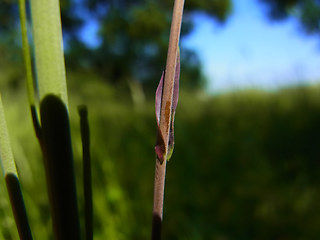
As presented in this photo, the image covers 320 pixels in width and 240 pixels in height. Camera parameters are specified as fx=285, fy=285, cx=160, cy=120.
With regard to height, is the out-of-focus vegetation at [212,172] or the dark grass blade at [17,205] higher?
the dark grass blade at [17,205]

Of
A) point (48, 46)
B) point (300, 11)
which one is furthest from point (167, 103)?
point (300, 11)

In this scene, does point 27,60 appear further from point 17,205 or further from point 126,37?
point 126,37

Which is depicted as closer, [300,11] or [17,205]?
[17,205]

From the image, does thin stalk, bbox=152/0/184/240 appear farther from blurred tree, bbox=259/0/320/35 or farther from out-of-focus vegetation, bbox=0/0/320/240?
blurred tree, bbox=259/0/320/35

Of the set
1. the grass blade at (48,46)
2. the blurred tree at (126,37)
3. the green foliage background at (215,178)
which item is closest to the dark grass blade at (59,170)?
the grass blade at (48,46)

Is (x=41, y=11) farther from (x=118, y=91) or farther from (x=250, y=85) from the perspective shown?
(x=118, y=91)

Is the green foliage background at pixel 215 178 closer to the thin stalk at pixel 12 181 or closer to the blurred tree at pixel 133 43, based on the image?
the thin stalk at pixel 12 181

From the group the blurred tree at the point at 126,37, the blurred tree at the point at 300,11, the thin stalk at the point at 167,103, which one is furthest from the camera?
the blurred tree at the point at 126,37
